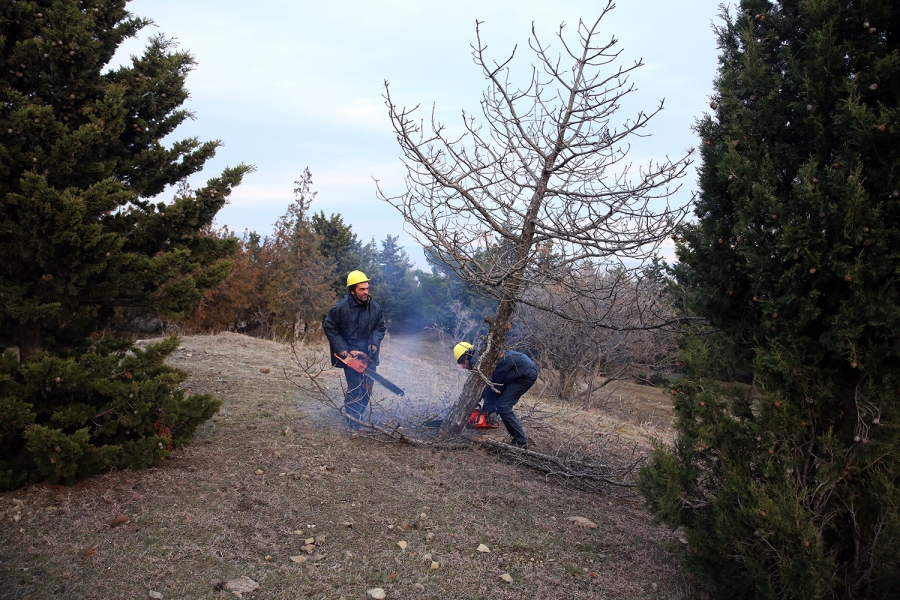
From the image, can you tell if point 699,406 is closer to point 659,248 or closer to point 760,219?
point 760,219

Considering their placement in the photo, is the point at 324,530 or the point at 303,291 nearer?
the point at 324,530

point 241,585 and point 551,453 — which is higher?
point 551,453

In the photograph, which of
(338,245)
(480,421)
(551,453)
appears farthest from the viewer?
(338,245)

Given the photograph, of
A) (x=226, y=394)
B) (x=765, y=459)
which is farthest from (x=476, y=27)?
(x=226, y=394)

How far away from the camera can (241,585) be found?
10.3 feet

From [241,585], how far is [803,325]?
3.24 metres

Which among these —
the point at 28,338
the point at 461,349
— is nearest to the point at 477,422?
the point at 461,349

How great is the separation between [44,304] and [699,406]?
4.36 m

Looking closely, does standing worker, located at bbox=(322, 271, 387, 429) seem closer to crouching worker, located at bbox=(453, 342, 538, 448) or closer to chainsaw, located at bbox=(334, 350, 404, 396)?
chainsaw, located at bbox=(334, 350, 404, 396)

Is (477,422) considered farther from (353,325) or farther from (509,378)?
(353,325)

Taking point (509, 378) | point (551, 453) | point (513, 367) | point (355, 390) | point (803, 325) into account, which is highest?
point (803, 325)

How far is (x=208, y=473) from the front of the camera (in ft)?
15.1

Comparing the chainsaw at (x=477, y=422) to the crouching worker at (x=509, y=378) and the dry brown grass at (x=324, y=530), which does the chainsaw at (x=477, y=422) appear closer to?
the crouching worker at (x=509, y=378)

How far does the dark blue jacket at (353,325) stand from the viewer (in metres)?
6.36
